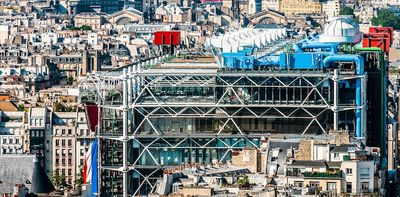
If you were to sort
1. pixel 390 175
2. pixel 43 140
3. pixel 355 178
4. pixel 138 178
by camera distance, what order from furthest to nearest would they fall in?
pixel 43 140, pixel 390 175, pixel 138 178, pixel 355 178

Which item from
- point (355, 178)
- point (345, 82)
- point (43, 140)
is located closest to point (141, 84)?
point (345, 82)

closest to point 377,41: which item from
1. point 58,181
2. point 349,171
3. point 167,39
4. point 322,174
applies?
point 167,39

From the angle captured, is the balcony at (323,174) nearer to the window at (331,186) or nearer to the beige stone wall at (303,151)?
the window at (331,186)

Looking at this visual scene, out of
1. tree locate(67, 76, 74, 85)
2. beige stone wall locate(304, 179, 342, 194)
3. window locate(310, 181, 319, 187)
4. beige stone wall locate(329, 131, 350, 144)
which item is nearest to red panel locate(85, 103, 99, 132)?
beige stone wall locate(329, 131, 350, 144)

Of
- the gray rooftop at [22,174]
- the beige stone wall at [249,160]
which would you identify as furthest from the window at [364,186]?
the gray rooftop at [22,174]

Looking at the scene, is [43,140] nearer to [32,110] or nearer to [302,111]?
[32,110]

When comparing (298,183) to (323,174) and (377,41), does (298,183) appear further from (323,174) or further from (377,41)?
(377,41)
